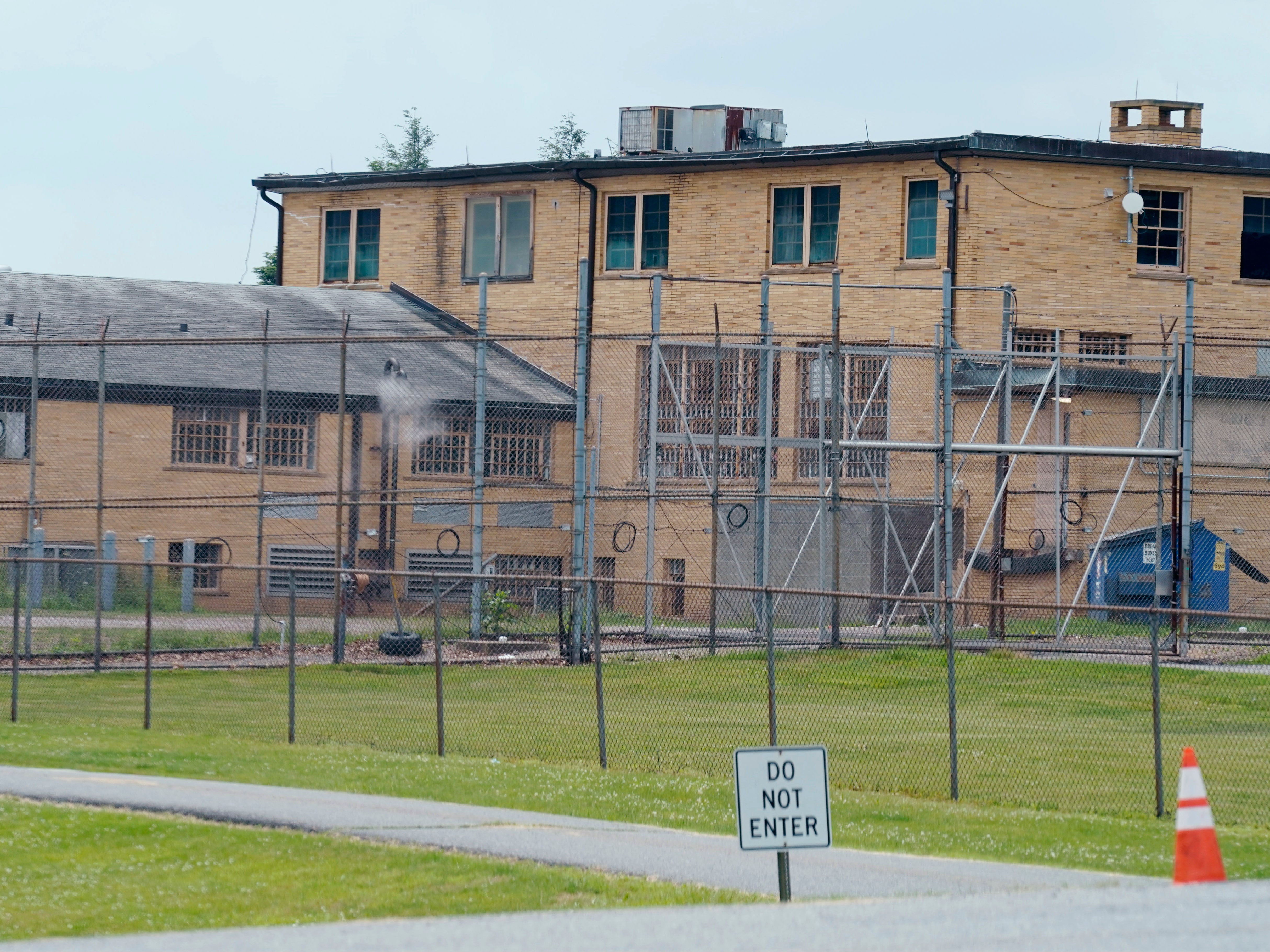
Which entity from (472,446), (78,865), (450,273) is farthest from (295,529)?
(78,865)

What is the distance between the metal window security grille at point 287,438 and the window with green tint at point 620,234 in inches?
327

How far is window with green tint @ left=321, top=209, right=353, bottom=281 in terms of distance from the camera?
39781mm

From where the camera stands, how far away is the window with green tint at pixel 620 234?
36688 mm

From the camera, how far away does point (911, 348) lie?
24.4 m

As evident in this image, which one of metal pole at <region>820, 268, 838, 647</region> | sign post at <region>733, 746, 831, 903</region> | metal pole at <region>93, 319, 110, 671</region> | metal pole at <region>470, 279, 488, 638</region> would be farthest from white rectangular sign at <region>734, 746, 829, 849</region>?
metal pole at <region>470, 279, 488, 638</region>

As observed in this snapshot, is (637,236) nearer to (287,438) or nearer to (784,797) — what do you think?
(287,438)

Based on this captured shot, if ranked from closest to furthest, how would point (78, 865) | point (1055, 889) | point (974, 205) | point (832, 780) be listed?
1. point (1055, 889)
2. point (78, 865)
3. point (832, 780)
4. point (974, 205)

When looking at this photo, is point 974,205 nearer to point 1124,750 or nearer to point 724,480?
point 724,480

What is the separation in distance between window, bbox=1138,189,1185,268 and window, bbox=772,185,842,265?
228 inches

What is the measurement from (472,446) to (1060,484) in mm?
10015

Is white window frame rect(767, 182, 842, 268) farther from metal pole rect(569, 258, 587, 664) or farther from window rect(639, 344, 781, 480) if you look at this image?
metal pole rect(569, 258, 587, 664)

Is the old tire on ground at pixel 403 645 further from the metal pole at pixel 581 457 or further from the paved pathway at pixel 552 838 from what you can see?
the paved pathway at pixel 552 838

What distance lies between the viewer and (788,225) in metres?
35.5

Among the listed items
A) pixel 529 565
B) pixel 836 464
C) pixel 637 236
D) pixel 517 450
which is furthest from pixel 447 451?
pixel 836 464
